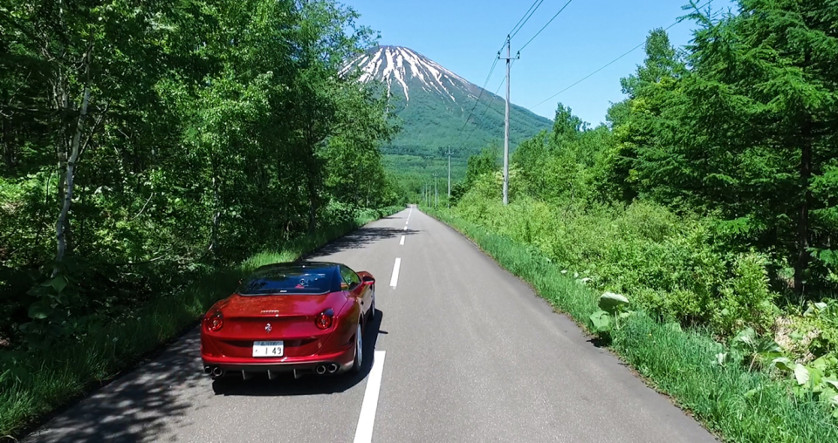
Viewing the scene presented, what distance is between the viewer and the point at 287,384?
4621mm

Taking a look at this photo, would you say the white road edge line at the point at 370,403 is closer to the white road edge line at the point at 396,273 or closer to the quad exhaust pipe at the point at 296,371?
the quad exhaust pipe at the point at 296,371

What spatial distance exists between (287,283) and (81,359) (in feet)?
7.26

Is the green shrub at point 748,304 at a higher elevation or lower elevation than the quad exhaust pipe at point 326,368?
higher

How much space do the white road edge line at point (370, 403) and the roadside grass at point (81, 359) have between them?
210cm

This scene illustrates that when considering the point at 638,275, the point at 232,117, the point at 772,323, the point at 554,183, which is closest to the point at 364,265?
the point at 232,117

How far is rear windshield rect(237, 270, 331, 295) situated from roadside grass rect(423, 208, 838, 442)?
3841mm

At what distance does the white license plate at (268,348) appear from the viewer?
4.28m

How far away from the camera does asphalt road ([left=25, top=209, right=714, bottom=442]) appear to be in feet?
11.8

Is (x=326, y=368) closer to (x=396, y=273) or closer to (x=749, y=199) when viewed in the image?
(x=396, y=273)

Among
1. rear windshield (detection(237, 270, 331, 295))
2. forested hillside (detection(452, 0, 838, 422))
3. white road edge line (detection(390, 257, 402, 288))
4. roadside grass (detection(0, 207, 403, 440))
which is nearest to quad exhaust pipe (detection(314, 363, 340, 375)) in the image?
rear windshield (detection(237, 270, 331, 295))

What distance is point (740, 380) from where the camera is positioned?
395 cm

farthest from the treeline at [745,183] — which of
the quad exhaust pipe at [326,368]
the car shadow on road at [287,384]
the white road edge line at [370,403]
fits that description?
the quad exhaust pipe at [326,368]

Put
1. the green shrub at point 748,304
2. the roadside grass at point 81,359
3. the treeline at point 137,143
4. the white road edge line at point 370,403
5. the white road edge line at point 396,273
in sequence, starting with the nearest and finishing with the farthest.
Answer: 1. the white road edge line at point 370,403
2. the roadside grass at point 81,359
3. the green shrub at point 748,304
4. the treeline at point 137,143
5. the white road edge line at point 396,273

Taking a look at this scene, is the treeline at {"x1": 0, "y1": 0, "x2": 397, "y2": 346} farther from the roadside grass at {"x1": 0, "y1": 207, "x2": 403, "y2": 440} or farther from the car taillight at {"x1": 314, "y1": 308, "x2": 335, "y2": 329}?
the car taillight at {"x1": 314, "y1": 308, "x2": 335, "y2": 329}
